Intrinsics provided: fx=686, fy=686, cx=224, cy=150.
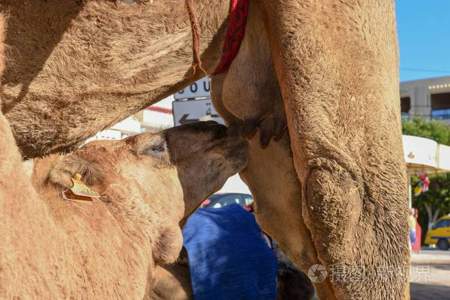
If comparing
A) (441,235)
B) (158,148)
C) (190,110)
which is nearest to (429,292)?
(190,110)

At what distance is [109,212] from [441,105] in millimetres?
38808

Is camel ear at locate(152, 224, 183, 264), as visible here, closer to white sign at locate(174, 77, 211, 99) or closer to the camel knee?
the camel knee

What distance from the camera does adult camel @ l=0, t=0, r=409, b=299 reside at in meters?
2.28

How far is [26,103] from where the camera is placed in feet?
7.32

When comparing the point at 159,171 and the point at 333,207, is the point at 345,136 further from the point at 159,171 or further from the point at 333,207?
the point at 159,171

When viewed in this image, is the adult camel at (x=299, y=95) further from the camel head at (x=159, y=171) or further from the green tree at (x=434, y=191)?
the green tree at (x=434, y=191)

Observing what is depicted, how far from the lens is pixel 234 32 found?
2.61 meters

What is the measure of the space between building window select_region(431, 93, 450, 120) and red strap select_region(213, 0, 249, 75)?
36964mm

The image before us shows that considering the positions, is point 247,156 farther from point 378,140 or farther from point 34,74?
point 34,74

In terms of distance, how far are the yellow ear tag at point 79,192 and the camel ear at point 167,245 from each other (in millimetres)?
290

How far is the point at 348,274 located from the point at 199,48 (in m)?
1.01

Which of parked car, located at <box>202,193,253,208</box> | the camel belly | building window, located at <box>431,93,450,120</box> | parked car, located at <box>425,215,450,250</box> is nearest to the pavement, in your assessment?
parked car, located at <box>202,193,253,208</box>

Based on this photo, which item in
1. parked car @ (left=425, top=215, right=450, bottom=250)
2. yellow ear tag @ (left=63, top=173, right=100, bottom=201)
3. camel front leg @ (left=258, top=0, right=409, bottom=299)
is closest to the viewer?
yellow ear tag @ (left=63, top=173, right=100, bottom=201)

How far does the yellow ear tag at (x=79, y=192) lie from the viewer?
77.3 inches
